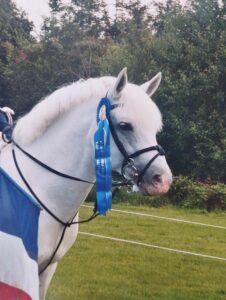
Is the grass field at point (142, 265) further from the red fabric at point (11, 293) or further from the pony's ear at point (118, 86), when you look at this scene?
the pony's ear at point (118, 86)

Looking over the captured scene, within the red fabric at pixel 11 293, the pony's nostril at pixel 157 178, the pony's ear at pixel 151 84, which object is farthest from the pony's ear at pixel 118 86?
the red fabric at pixel 11 293

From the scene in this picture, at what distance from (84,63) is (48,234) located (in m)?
22.1

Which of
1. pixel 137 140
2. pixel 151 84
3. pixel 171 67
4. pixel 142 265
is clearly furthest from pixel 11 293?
pixel 171 67

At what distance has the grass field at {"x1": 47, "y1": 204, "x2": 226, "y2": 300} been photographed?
20.8 feet

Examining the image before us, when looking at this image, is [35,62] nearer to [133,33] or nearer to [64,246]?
[133,33]

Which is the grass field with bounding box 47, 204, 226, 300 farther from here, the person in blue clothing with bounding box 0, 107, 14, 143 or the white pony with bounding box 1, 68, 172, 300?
the white pony with bounding box 1, 68, 172, 300

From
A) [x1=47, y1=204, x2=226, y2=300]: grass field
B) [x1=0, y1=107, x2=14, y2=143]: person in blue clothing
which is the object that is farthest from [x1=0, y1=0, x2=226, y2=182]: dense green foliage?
[x1=0, y1=107, x2=14, y2=143]: person in blue clothing

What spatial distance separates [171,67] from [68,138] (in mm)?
16167

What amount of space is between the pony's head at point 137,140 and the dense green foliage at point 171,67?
45.2 feet

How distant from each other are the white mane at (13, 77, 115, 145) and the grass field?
2.92 metres

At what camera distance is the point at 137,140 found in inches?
126

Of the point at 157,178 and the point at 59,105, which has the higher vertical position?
the point at 59,105

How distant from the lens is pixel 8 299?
10.3 ft

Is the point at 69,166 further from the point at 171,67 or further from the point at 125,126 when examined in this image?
the point at 171,67
